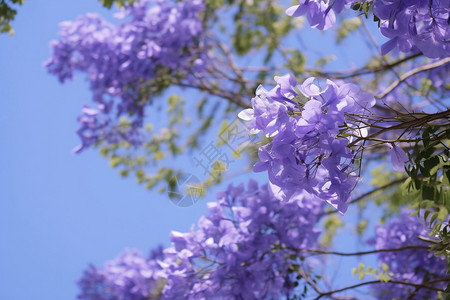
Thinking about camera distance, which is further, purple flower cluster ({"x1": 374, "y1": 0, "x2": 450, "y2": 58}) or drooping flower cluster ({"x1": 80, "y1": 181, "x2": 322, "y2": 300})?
drooping flower cluster ({"x1": 80, "y1": 181, "x2": 322, "y2": 300})

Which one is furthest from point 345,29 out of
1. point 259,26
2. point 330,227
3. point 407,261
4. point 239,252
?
point 239,252

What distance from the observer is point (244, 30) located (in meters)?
5.20

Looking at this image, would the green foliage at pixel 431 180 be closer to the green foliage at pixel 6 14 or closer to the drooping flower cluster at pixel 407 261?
the drooping flower cluster at pixel 407 261

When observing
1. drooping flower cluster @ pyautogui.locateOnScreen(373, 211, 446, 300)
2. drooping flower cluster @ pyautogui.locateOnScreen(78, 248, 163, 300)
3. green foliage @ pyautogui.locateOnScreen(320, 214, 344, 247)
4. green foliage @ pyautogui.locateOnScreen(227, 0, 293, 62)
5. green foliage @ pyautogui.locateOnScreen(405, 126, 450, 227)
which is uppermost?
green foliage @ pyautogui.locateOnScreen(227, 0, 293, 62)

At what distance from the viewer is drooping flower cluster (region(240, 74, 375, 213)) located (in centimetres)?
128

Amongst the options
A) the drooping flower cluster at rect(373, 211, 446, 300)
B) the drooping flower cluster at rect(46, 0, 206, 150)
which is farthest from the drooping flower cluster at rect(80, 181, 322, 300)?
the drooping flower cluster at rect(46, 0, 206, 150)

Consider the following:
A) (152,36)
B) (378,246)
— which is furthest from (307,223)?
(152,36)

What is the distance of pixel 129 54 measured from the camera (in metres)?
3.91

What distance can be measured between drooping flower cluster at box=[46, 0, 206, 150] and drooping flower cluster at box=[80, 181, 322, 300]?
5.34 ft

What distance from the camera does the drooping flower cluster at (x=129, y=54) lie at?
12.8 ft

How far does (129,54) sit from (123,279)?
173 cm

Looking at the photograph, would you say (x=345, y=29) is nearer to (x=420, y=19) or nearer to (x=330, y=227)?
(x=330, y=227)

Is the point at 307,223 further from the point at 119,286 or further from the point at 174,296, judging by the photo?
the point at 119,286

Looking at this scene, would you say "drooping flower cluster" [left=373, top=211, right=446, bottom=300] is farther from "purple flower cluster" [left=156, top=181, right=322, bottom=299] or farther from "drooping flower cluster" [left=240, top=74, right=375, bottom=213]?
"drooping flower cluster" [left=240, top=74, right=375, bottom=213]
